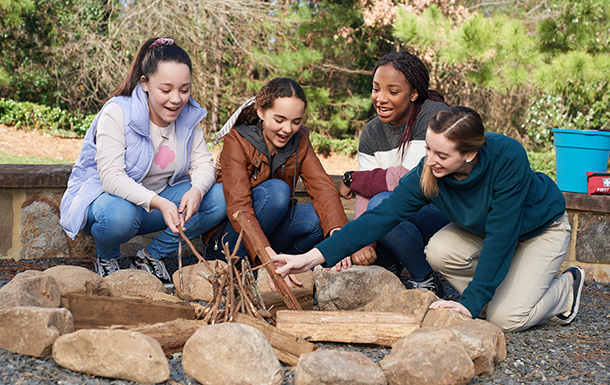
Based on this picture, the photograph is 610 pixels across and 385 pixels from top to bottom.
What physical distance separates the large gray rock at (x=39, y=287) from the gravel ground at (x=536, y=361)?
11.4 inches

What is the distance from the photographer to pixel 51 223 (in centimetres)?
343

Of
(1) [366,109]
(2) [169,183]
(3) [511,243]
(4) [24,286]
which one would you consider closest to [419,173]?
(3) [511,243]

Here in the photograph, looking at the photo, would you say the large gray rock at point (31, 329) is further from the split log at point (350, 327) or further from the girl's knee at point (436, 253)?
the girl's knee at point (436, 253)

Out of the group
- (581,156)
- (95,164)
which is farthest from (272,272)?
(581,156)

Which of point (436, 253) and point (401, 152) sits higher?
point (401, 152)

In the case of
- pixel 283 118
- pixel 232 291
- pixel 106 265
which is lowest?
pixel 106 265

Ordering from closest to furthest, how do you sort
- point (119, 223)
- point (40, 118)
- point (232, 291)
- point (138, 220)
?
point (232, 291) < point (119, 223) < point (138, 220) < point (40, 118)

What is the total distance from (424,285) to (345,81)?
8.08m

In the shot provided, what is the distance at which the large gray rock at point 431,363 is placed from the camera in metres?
1.82

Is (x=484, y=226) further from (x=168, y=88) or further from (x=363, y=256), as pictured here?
(x=168, y=88)

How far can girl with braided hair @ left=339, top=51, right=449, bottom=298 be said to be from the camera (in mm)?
2951

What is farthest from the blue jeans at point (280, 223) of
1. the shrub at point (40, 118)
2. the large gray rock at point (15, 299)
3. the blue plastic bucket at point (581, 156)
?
the shrub at point (40, 118)

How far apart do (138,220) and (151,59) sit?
803mm

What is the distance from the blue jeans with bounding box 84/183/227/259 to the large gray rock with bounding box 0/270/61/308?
64cm
